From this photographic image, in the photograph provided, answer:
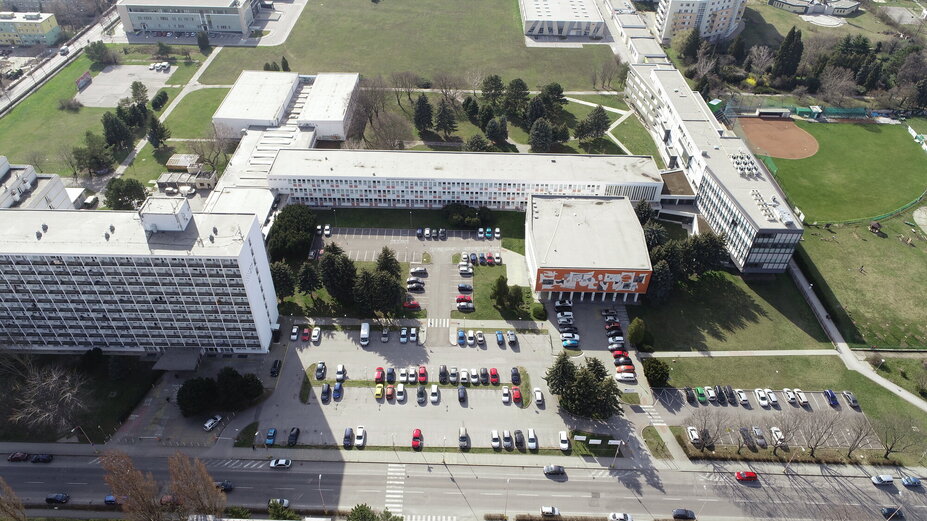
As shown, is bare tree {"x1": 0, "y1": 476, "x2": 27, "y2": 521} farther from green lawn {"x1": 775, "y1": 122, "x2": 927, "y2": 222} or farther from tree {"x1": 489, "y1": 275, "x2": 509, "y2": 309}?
green lawn {"x1": 775, "y1": 122, "x2": 927, "y2": 222}

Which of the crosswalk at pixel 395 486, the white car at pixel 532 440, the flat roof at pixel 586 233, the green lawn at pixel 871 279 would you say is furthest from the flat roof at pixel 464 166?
the crosswalk at pixel 395 486

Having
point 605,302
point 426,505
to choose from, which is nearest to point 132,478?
point 426,505

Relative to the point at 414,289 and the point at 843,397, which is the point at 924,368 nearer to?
the point at 843,397

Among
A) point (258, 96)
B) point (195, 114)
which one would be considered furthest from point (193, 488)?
point (195, 114)

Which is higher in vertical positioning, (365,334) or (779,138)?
(779,138)

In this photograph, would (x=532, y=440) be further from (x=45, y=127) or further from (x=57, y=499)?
(x=45, y=127)

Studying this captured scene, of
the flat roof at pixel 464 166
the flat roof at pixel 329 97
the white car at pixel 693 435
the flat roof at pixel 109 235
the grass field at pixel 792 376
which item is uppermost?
the flat roof at pixel 109 235

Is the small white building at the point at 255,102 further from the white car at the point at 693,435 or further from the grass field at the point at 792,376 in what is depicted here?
the white car at the point at 693,435
